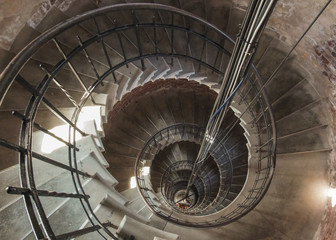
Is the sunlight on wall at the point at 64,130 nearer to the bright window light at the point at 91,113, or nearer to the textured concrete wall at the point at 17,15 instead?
the bright window light at the point at 91,113

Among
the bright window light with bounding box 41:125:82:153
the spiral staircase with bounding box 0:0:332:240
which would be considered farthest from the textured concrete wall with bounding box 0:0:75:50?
the bright window light with bounding box 41:125:82:153

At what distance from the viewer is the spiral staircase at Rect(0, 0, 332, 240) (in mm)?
2812

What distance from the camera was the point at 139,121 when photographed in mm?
8211

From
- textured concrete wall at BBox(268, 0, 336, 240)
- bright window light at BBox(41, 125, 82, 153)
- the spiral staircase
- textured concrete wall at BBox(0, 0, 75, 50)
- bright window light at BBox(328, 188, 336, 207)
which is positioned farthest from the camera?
bright window light at BBox(328, 188, 336, 207)

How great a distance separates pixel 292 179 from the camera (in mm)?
5219

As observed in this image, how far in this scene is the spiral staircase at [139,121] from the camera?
281 cm

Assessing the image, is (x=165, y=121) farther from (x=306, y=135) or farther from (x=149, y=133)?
(x=306, y=135)

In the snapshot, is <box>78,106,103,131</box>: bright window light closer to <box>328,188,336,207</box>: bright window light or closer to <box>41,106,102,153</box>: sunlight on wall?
<box>41,106,102,153</box>: sunlight on wall

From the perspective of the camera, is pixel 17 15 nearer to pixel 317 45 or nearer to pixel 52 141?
pixel 52 141

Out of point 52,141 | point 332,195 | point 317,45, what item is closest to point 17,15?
point 52,141

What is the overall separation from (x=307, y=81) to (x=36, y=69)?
19.2 feet

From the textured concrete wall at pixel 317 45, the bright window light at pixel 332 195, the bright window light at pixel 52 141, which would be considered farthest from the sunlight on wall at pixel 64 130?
the bright window light at pixel 332 195

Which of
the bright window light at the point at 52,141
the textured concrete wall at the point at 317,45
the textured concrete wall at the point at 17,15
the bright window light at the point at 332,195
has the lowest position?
the bright window light at the point at 52,141

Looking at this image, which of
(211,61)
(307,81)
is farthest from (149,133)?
(307,81)
